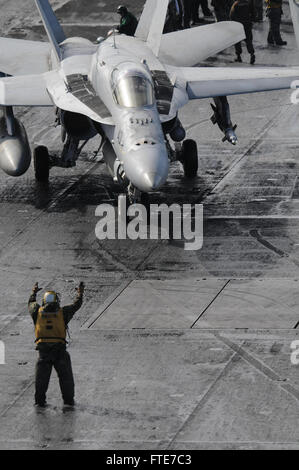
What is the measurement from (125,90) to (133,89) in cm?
17

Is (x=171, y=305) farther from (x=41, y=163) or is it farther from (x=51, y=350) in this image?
(x=41, y=163)

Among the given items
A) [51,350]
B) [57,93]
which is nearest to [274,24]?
[57,93]

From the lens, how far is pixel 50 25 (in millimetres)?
29688

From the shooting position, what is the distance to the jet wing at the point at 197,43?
1208 inches

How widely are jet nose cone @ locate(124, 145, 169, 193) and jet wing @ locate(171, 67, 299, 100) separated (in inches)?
156

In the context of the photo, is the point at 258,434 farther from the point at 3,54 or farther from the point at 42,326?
the point at 3,54

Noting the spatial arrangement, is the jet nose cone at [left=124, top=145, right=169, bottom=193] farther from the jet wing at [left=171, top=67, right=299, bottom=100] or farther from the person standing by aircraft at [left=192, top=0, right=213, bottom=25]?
the person standing by aircraft at [left=192, top=0, right=213, bottom=25]

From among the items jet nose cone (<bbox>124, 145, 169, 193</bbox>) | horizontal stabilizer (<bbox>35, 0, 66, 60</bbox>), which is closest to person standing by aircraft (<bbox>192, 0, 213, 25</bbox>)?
horizontal stabilizer (<bbox>35, 0, 66, 60</bbox>)

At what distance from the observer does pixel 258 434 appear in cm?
1688

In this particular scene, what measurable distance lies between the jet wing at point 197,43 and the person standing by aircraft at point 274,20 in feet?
24.0

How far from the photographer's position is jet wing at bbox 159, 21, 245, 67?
30688 millimetres

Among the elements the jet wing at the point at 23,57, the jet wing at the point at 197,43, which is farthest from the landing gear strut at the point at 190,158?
the jet wing at the point at 23,57

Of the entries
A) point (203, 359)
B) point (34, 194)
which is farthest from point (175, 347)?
point (34, 194)

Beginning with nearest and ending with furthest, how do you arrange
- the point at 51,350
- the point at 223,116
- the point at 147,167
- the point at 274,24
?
the point at 51,350, the point at 147,167, the point at 223,116, the point at 274,24
